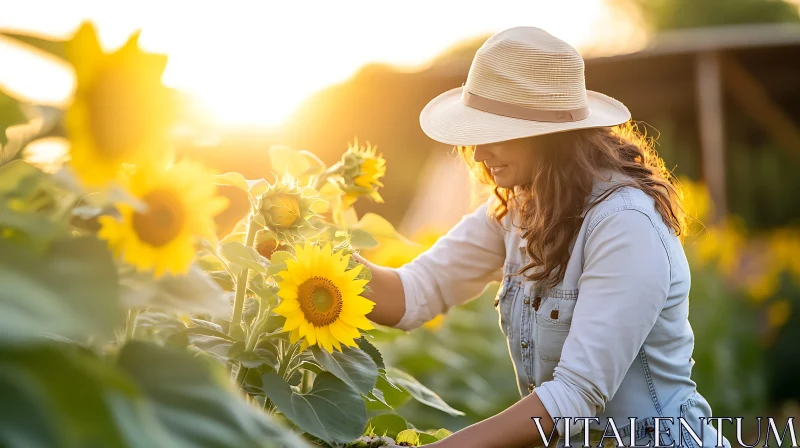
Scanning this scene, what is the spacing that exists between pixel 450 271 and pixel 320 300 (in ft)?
2.64

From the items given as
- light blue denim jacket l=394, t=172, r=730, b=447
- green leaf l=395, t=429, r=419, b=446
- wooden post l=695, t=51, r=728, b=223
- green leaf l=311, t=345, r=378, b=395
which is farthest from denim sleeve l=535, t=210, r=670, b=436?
wooden post l=695, t=51, r=728, b=223

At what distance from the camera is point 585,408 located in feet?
4.65

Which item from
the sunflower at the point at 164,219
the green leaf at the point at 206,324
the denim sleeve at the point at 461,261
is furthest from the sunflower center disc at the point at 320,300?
the denim sleeve at the point at 461,261

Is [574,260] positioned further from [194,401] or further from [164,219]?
[194,401]

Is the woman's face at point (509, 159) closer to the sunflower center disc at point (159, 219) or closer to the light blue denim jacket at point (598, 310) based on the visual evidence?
the light blue denim jacket at point (598, 310)

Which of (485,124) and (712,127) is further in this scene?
(712,127)

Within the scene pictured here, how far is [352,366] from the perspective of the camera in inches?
45.0

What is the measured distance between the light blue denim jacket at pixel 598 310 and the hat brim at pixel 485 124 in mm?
136

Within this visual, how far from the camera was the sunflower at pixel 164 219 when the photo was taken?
77cm

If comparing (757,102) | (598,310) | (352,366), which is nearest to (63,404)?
(352,366)

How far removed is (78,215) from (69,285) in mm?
198

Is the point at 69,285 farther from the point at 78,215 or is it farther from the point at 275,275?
the point at 275,275

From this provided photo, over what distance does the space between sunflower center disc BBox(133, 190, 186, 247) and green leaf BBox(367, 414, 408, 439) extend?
29.0 inches

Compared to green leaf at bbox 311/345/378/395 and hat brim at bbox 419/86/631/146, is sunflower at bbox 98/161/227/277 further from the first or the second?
hat brim at bbox 419/86/631/146
